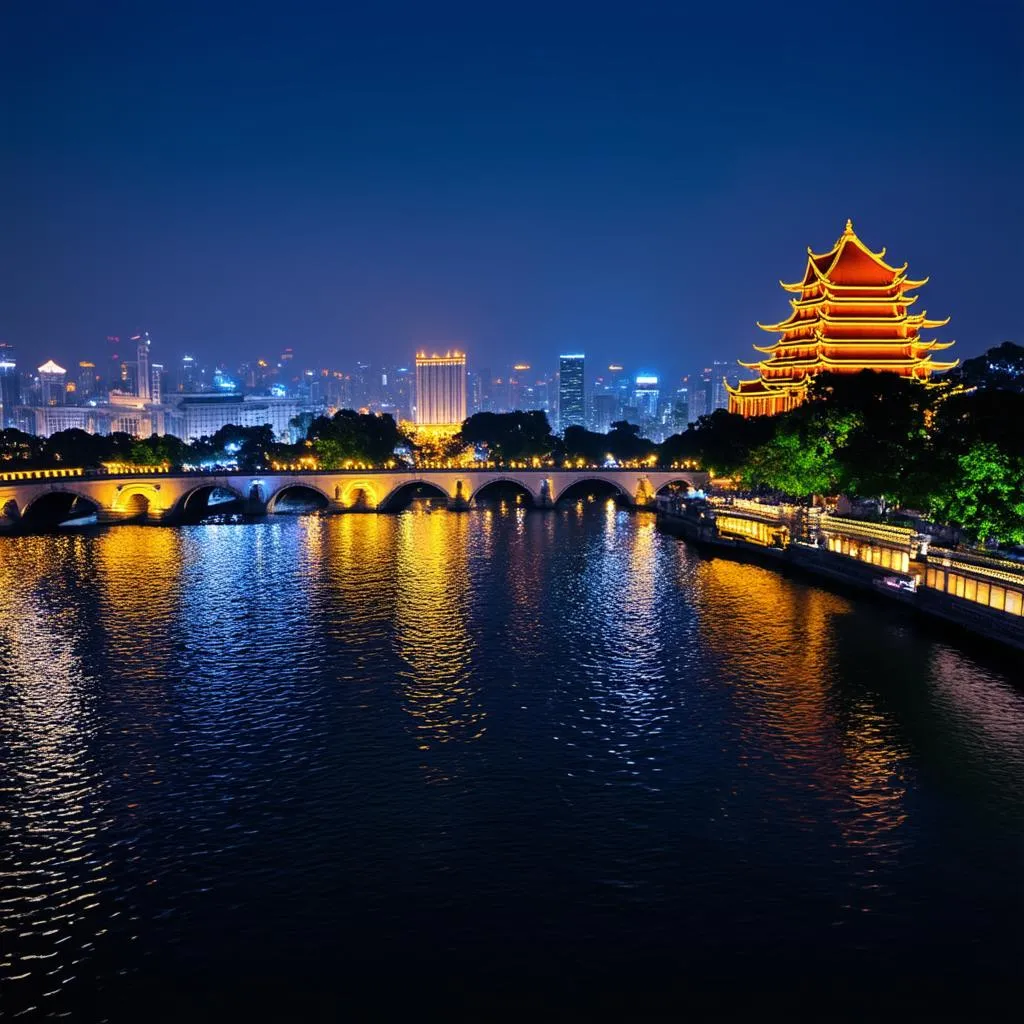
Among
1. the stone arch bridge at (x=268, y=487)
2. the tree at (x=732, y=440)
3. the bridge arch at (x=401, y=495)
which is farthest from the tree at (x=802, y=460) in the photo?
the bridge arch at (x=401, y=495)

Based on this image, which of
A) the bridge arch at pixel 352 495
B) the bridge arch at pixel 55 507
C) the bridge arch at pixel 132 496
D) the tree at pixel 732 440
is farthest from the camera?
the bridge arch at pixel 352 495

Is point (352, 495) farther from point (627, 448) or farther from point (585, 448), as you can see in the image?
point (627, 448)

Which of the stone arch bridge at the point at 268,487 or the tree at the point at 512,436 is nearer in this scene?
the stone arch bridge at the point at 268,487

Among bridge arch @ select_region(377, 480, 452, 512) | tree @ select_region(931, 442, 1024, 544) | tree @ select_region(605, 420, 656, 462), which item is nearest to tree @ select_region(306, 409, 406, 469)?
bridge arch @ select_region(377, 480, 452, 512)

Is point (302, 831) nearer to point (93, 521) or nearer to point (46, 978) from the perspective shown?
point (46, 978)

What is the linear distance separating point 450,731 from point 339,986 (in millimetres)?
14035

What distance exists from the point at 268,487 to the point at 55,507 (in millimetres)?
23463

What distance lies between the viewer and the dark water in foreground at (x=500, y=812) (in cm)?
2038

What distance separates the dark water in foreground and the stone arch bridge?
51.5 metres

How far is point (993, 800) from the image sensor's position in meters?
27.9

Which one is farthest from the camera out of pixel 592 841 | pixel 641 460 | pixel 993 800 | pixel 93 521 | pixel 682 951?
pixel 641 460

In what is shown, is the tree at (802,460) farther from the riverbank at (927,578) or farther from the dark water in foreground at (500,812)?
the dark water in foreground at (500,812)

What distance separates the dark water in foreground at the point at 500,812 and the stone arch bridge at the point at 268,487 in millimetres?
51492

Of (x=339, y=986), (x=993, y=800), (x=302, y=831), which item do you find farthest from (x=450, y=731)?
(x=993, y=800)
